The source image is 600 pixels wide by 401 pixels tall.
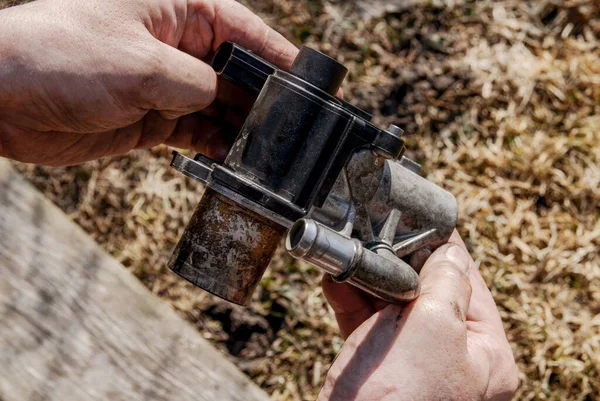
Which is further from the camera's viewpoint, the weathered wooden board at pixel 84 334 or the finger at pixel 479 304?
the weathered wooden board at pixel 84 334

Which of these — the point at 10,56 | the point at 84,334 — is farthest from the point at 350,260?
the point at 84,334

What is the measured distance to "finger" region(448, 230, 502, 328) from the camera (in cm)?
208

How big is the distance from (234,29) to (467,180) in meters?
1.37

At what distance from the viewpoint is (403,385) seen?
177 cm

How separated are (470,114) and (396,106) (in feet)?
1.13

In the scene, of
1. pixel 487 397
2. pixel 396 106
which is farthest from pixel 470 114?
pixel 487 397

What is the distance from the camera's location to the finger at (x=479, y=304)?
208 cm

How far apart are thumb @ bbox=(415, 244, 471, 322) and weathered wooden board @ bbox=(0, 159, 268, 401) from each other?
0.96m

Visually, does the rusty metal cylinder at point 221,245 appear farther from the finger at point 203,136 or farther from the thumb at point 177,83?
the finger at point 203,136

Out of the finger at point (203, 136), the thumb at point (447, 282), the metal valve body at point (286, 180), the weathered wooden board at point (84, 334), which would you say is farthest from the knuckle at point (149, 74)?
the weathered wooden board at point (84, 334)

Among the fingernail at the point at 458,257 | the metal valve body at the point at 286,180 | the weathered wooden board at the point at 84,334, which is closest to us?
the metal valve body at the point at 286,180

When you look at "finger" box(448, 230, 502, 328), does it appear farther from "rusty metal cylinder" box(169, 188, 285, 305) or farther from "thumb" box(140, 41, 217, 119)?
"thumb" box(140, 41, 217, 119)

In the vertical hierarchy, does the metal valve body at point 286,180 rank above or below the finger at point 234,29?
below

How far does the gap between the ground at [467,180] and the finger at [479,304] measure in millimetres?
715
